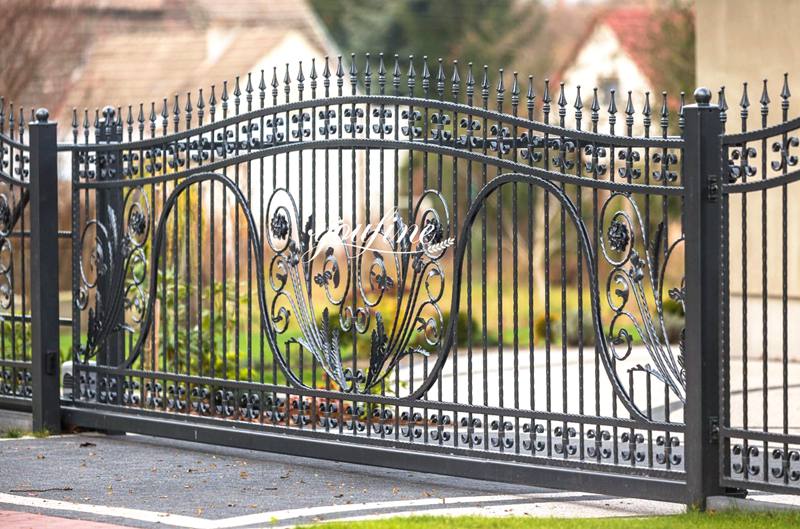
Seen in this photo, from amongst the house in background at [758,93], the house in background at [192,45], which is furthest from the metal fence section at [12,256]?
the house in background at [192,45]

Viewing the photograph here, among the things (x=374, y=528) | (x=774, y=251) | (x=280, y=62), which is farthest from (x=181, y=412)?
(x=280, y=62)

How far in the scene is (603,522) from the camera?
23.6 ft

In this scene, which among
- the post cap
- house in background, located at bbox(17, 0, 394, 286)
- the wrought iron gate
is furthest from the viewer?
house in background, located at bbox(17, 0, 394, 286)

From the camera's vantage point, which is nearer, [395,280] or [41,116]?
[395,280]

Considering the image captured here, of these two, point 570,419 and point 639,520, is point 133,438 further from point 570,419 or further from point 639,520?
point 639,520

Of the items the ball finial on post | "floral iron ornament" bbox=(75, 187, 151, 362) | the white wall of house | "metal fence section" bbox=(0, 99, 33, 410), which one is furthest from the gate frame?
the white wall of house

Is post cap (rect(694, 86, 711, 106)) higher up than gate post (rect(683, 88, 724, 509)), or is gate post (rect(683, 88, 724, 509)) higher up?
post cap (rect(694, 86, 711, 106))

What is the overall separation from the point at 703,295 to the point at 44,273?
5.15m

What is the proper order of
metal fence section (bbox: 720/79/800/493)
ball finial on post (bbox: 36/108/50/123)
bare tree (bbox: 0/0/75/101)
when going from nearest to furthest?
1. metal fence section (bbox: 720/79/800/493)
2. ball finial on post (bbox: 36/108/50/123)
3. bare tree (bbox: 0/0/75/101)

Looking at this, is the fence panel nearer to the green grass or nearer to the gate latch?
the gate latch

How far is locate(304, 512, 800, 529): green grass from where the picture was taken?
702 centimetres

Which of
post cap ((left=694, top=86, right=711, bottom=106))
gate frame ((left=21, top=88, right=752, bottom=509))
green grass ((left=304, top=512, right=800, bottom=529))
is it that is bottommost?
green grass ((left=304, top=512, right=800, bottom=529))

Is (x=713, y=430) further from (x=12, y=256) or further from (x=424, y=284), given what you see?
(x=12, y=256)

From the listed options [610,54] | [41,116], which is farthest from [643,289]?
[610,54]
